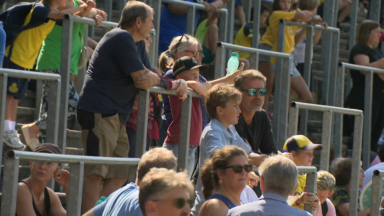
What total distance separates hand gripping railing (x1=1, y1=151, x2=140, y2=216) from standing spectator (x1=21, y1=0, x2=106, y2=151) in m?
2.01

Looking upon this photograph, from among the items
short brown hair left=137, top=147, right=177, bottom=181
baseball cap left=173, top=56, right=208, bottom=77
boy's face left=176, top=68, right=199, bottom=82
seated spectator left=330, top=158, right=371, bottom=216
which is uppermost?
baseball cap left=173, top=56, right=208, bottom=77

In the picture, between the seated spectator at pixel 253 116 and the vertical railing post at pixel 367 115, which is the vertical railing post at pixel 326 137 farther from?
the vertical railing post at pixel 367 115

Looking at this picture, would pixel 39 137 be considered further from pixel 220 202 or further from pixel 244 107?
pixel 220 202

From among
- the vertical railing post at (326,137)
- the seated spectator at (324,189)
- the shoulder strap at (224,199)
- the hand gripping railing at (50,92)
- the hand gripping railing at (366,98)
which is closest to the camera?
the shoulder strap at (224,199)

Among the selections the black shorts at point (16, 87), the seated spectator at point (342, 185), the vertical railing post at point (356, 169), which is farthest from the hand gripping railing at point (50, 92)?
the seated spectator at point (342, 185)

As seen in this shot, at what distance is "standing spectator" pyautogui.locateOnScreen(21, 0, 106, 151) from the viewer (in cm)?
558

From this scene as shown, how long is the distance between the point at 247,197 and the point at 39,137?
2.08 meters

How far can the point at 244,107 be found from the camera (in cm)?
497

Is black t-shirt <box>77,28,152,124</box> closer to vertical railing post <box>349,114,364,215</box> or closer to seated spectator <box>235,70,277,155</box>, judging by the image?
seated spectator <box>235,70,277,155</box>

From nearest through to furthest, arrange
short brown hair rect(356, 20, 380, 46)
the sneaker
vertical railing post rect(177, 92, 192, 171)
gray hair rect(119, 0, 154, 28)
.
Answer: vertical railing post rect(177, 92, 192, 171) → gray hair rect(119, 0, 154, 28) → the sneaker → short brown hair rect(356, 20, 380, 46)

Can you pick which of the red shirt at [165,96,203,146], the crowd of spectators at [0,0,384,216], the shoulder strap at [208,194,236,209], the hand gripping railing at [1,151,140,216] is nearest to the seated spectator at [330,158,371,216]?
the crowd of spectators at [0,0,384,216]

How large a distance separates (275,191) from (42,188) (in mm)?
1551

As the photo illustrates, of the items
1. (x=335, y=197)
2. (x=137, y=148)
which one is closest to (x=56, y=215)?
(x=137, y=148)

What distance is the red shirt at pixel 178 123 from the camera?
16.5 feet
